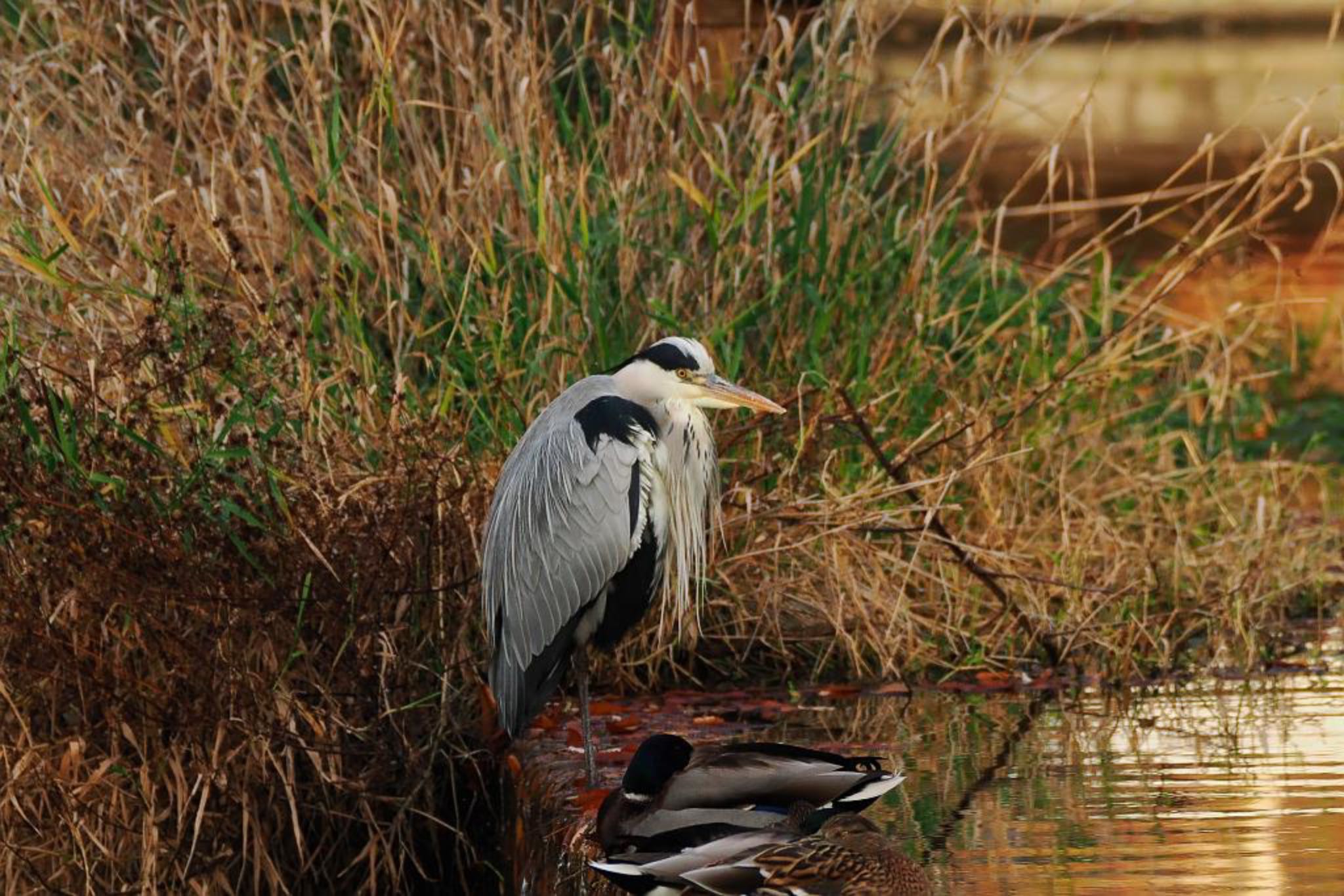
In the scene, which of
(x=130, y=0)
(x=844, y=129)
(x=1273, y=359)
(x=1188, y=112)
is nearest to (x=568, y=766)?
(x=844, y=129)

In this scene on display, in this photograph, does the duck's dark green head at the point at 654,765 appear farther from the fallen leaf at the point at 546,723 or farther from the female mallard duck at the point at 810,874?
the fallen leaf at the point at 546,723

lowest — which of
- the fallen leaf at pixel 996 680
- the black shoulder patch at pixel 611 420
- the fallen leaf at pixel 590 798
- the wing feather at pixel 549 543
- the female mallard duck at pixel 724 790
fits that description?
the fallen leaf at pixel 590 798

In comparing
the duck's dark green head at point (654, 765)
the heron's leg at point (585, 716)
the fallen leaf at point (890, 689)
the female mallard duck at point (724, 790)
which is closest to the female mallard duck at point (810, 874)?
the female mallard duck at point (724, 790)

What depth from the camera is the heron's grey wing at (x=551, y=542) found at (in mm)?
4484

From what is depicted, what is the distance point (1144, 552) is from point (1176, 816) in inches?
82.1

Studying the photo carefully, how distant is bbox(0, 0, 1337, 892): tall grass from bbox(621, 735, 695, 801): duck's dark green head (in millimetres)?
1203

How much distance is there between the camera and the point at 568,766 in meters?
4.41

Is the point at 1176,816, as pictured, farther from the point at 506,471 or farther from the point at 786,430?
the point at 786,430

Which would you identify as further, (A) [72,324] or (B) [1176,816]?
(A) [72,324]

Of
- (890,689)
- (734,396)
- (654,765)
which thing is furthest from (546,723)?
(654,765)

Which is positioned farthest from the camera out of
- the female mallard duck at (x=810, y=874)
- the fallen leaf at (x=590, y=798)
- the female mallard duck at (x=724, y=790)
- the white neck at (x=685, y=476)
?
the white neck at (x=685, y=476)

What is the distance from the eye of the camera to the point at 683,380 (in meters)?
4.61

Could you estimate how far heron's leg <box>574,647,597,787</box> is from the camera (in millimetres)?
4184

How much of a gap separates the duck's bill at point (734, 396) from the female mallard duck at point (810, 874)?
1.54 m
